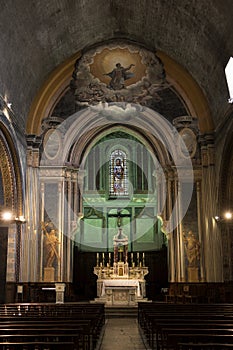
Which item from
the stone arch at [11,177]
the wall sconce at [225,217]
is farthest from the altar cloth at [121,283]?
the stone arch at [11,177]

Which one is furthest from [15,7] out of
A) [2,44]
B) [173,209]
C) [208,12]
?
[173,209]

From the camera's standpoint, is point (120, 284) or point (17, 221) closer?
point (17, 221)

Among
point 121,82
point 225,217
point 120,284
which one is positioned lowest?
point 120,284

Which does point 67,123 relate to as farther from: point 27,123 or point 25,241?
point 25,241

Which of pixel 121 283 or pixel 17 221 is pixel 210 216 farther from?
pixel 17 221

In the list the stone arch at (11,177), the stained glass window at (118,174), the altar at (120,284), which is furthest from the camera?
the stained glass window at (118,174)

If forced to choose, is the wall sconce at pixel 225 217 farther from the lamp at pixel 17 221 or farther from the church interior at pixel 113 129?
the lamp at pixel 17 221

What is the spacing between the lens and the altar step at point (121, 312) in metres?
18.3

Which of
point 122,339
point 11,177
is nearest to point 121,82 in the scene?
point 11,177

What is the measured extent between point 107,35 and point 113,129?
5.04 meters

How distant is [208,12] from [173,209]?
941 centimetres

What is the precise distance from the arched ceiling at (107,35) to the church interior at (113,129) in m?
0.07

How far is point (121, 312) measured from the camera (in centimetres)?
1880

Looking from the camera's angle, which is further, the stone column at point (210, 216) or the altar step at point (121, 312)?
the stone column at point (210, 216)
